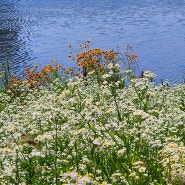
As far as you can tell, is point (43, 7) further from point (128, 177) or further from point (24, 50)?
→ point (128, 177)

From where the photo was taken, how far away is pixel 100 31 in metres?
31.4

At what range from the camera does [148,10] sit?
38219 mm

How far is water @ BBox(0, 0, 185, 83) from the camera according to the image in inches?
958

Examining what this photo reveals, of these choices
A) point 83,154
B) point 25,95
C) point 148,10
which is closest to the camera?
point 83,154

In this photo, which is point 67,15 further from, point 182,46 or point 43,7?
point 182,46

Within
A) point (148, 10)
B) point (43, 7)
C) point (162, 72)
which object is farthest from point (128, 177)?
point (43, 7)

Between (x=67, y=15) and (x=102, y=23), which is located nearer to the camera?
(x=102, y=23)

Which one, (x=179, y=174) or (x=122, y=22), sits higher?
(x=179, y=174)

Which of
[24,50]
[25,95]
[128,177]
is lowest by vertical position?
[24,50]

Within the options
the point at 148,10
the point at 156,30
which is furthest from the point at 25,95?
the point at 148,10

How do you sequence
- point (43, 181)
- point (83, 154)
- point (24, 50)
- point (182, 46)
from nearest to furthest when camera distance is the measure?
point (43, 181) < point (83, 154) < point (182, 46) < point (24, 50)

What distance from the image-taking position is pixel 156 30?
2995 centimetres

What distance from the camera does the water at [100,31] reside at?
24328 mm

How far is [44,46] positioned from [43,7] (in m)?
19.0
